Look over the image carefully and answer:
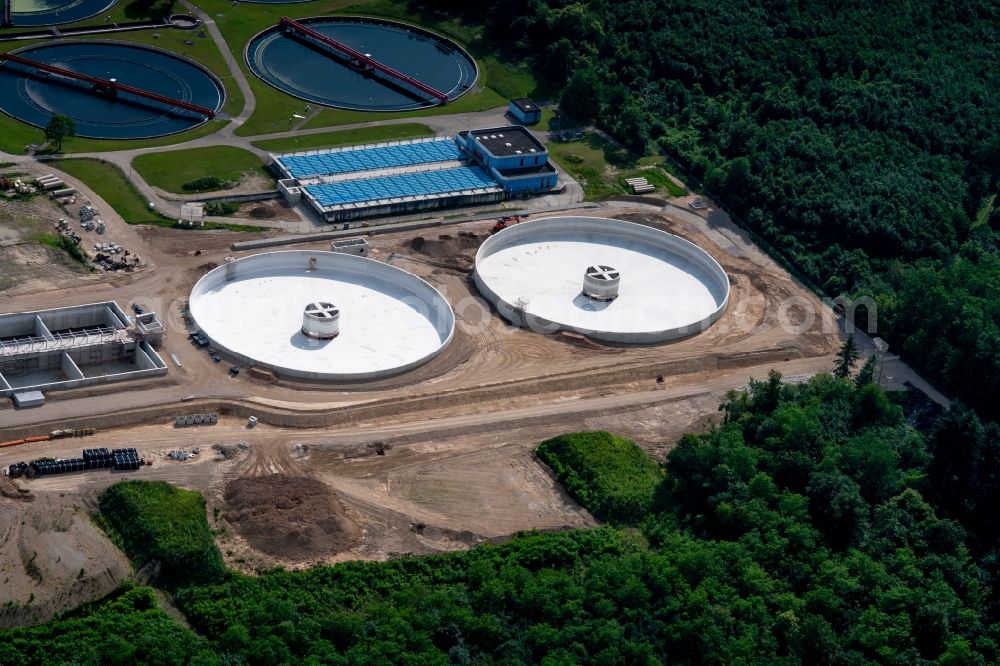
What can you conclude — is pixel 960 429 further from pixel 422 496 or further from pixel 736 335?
pixel 422 496

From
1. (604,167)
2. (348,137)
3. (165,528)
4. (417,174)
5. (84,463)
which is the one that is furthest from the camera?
(604,167)

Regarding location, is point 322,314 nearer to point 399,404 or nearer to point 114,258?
point 399,404

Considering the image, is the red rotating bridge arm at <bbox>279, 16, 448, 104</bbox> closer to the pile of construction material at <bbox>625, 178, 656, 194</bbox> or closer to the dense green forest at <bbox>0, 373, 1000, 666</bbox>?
the pile of construction material at <bbox>625, 178, 656, 194</bbox>

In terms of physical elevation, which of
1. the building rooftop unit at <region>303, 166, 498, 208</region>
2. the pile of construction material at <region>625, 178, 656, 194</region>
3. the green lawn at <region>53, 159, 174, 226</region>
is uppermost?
the building rooftop unit at <region>303, 166, 498, 208</region>

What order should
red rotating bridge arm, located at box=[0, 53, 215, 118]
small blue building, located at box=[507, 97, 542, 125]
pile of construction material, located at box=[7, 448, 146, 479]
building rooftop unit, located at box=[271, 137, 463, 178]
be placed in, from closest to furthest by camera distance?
pile of construction material, located at box=[7, 448, 146, 479] < building rooftop unit, located at box=[271, 137, 463, 178] < red rotating bridge arm, located at box=[0, 53, 215, 118] < small blue building, located at box=[507, 97, 542, 125]

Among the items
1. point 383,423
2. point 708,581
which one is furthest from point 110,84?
point 708,581

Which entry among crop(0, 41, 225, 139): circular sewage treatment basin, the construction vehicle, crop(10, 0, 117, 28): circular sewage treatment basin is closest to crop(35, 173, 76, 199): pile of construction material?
crop(0, 41, 225, 139): circular sewage treatment basin
